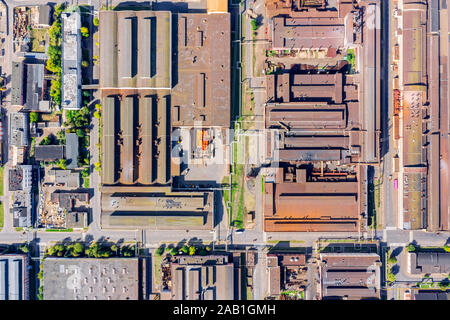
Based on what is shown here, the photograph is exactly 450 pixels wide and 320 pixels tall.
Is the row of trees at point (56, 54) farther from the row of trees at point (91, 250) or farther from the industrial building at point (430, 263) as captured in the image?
the industrial building at point (430, 263)

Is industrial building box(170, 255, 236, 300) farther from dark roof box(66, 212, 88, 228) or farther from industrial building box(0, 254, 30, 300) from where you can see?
industrial building box(0, 254, 30, 300)

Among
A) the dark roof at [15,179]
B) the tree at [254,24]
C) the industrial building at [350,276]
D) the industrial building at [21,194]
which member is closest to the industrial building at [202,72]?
the tree at [254,24]

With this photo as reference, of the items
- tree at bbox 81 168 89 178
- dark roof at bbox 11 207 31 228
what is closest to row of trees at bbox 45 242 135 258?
dark roof at bbox 11 207 31 228

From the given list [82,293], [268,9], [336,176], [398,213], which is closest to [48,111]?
[82,293]

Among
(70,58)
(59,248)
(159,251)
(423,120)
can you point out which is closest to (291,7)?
(423,120)

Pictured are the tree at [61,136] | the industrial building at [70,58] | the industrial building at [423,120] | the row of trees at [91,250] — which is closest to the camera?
the industrial building at [423,120]

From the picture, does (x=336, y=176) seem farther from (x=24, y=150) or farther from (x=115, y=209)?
(x=24, y=150)
